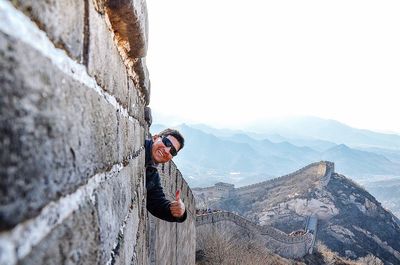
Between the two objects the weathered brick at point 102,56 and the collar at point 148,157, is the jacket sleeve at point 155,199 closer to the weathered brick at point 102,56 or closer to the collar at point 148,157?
the collar at point 148,157

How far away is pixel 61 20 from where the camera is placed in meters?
0.77

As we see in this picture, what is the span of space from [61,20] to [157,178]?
2.74 m

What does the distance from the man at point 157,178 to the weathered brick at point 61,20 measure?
2.32 meters

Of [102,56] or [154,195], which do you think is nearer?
[102,56]

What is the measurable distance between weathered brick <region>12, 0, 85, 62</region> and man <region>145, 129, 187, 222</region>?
7.60 feet

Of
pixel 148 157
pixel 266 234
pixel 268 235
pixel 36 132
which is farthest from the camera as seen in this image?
pixel 268 235

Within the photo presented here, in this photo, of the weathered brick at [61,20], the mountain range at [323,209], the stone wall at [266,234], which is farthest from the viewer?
the mountain range at [323,209]

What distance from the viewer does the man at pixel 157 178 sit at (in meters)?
3.22

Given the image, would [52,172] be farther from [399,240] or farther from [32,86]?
[399,240]

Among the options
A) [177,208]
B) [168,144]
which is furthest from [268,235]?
[168,144]

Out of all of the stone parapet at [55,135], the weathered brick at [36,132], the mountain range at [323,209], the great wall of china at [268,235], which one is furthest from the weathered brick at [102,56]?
the mountain range at [323,209]

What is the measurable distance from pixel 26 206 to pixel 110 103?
81 cm

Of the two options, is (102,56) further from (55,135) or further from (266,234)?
(266,234)

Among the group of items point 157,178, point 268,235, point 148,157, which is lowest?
point 268,235
